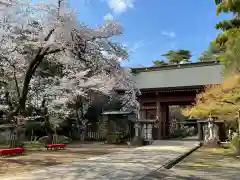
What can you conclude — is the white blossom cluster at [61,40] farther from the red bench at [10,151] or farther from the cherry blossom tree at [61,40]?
the red bench at [10,151]

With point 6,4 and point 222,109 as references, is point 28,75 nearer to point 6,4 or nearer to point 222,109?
point 6,4

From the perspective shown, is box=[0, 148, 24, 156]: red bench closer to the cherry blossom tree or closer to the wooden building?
the cherry blossom tree

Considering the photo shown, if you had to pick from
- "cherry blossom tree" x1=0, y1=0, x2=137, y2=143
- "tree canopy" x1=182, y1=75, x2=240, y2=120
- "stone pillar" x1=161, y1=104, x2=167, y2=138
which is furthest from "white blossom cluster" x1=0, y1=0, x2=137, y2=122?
"stone pillar" x1=161, y1=104, x2=167, y2=138

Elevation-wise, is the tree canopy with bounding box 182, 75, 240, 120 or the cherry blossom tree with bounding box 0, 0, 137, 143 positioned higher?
the cherry blossom tree with bounding box 0, 0, 137, 143

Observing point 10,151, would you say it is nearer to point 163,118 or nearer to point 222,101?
point 222,101

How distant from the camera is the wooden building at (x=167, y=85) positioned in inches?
898

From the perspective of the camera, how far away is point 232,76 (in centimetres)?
1027

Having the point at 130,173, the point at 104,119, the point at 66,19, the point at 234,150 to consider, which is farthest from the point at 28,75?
the point at 104,119

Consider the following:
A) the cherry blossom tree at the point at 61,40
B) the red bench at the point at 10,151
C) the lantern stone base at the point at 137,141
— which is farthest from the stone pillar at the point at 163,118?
the red bench at the point at 10,151

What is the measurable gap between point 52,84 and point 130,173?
9.18 meters

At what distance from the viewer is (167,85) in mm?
24844

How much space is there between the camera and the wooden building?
74.8 ft

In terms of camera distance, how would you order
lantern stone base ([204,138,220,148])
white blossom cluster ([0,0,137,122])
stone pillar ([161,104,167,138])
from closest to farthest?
white blossom cluster ([0,0,137,122]) < lantern stone base ([204,138,220,148]) < stone pillar ([161,104,167,138])

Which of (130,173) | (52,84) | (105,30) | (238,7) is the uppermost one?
(238,7)
